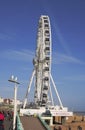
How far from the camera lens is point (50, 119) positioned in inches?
2324

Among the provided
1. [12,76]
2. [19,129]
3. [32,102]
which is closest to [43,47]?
[32,102]

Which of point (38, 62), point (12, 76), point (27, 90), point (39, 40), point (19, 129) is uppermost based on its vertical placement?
point (39, 40)

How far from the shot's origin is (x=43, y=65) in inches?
2899

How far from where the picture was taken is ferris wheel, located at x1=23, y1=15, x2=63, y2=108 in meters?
73.5

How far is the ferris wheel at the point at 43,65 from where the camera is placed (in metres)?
73.5

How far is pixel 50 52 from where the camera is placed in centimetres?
7350

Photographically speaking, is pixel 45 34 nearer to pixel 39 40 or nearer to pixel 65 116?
pixel 39 40

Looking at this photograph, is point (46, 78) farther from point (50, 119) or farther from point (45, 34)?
point (50, 119)

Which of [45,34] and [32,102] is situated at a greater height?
[45,34]

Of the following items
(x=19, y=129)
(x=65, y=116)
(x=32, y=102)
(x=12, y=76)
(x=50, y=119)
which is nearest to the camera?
(x=19, y=129)

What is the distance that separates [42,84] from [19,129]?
49260 millimetres

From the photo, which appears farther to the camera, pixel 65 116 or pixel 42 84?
pixel 42 84

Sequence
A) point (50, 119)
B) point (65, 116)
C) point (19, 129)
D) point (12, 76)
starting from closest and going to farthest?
point (19, 129) → point (12, 76) → point (50, 119) → point (65, 116)

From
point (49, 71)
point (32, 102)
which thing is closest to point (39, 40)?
point (49, 71)
